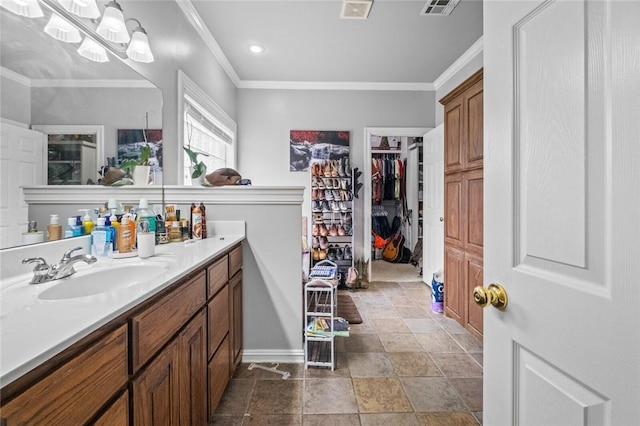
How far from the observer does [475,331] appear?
2.52 metres

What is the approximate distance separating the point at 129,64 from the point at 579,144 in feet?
7.02

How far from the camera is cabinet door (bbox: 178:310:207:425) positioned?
117 cm

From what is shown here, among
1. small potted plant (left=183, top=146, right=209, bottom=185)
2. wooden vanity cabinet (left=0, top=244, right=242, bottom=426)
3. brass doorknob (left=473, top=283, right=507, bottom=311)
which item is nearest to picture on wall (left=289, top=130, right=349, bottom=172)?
small potted plant (left=183, top=146, right=209, bottom=185)

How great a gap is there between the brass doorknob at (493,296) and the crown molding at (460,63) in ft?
10.8

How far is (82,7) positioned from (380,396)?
99.9 inches

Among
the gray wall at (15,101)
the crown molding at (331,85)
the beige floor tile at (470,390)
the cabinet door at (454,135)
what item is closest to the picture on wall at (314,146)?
the crown molding at (331,85)

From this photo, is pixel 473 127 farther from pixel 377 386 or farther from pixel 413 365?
pixel 377 386

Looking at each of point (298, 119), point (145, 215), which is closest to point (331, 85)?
point (298, 119)

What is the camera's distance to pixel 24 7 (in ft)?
3.67

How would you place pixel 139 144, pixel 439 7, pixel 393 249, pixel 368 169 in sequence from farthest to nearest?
pixel 393 249, pixel 368 169, pixel 439 7, pixel 139 144

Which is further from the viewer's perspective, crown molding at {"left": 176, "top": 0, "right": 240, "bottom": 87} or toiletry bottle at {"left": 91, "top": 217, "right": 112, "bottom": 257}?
crown molding at {"left": 176, "top": 0, "right": 240, "bottom": 87}

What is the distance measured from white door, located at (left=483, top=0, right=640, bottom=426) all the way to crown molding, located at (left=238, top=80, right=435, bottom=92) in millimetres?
3639

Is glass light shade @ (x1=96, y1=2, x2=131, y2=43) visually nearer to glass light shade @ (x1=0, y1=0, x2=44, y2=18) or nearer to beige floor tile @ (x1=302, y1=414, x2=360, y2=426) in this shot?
glass light shade @ (x1=0, y1=0, x2=44, y2=18)

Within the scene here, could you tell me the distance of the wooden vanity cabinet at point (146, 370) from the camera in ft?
1.86
